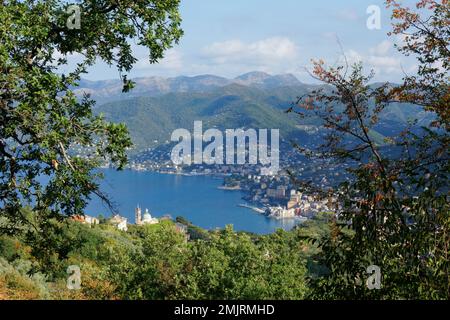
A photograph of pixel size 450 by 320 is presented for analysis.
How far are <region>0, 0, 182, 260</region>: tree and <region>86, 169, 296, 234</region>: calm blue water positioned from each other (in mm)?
54402

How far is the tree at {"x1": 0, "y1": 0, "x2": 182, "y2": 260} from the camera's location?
482 centimetres

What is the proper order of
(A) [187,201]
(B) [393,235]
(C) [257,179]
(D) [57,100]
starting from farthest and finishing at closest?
(C) [257,179] → (A) [187,201] → (D) [57,100] → (B) [393,235]

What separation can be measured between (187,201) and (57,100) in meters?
96.1

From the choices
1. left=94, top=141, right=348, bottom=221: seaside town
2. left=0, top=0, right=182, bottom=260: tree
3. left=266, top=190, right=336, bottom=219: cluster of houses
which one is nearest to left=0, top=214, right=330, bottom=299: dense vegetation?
left=0, top=0, right=182, bottom=260: tree

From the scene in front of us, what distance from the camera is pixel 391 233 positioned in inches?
176

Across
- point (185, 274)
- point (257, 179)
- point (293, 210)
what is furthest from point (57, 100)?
point (257, 179)

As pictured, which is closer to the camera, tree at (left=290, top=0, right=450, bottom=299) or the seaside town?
tree at (left=290, top=0, right=450, bottom=299)

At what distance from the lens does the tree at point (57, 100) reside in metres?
4.82

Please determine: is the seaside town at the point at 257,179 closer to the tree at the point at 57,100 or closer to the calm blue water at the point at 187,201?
the calm blue water at the point at 187,201

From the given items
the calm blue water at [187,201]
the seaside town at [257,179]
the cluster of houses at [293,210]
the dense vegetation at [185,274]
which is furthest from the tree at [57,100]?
the cluster of houses at [293,210]

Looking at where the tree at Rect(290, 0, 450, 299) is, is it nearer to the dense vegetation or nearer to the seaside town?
the dense vegetation

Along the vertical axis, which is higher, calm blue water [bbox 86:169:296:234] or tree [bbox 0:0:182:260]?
tree [bbox 0:0:182:260]

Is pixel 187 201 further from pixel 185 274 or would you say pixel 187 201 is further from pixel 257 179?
pixel 185 274

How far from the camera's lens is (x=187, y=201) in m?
101
